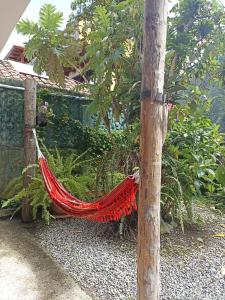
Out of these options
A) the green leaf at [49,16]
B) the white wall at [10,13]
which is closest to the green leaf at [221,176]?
the green leaf at [49,16]

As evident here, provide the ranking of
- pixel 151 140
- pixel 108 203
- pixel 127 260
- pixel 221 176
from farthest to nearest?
pixel 221 176 < pixel 127 260 < pixel 108 203 < pixel 151 140

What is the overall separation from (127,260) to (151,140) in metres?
1.31

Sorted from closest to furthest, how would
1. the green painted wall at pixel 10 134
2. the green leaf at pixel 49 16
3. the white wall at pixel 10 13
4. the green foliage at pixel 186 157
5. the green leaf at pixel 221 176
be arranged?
the white wall at pixel 10 13, the green foliage at pixel 186 157, the green leaf at pixel 49 16, the green leaf at pixel 221 176, the green painted wall at pixel 10 134

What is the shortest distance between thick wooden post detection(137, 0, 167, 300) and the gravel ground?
61 cm

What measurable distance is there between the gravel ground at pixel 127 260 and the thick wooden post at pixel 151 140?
613mm

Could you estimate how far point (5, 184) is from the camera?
3.44m

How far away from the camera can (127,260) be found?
2.12 m

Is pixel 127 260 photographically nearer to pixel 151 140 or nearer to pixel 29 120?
pixel 151 140

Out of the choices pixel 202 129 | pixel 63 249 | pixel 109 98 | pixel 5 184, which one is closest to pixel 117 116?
pixel 109 98

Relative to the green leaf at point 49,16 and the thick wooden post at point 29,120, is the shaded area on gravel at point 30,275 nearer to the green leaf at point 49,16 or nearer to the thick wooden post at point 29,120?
the thick wooden post at point 29,120

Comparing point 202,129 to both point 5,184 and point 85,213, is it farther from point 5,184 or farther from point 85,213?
point 5,184

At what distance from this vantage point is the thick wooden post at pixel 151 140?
1115 millimetres

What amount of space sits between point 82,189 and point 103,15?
1703 millimetres

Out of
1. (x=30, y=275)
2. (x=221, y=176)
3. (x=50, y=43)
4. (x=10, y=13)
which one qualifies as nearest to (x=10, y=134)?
(x=50, y=43)
